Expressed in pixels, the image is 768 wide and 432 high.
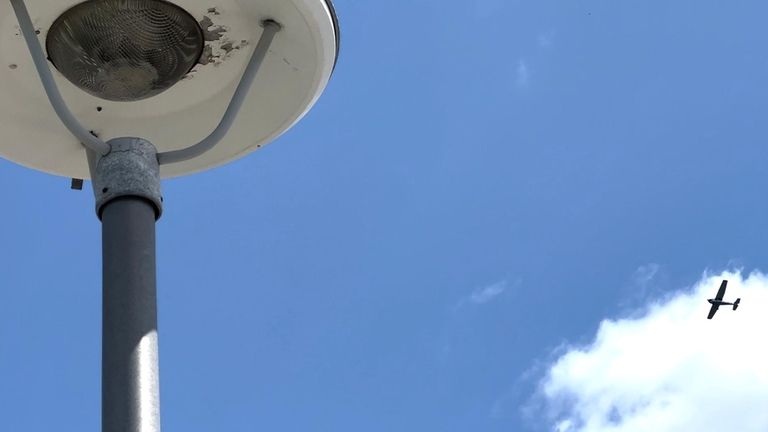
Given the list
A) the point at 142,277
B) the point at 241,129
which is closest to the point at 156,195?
the point at 142,277

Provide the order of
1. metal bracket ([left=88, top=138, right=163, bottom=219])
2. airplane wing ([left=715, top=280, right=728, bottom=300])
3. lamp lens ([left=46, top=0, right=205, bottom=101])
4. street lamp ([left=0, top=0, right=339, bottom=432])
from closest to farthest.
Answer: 1. street lamp ([left=0, top=0, right=339, bottom=432])
2. metal bracket ([left=88, top=138, right=163, bottom=219])
3. lamp lens ([left=46, top=0, right=205, bottom=101])
4. airplane wing ([left=715, top=280, right=728, bottom=300])

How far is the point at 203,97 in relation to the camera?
703 cm

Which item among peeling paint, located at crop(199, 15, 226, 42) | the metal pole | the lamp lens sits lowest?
the metal pole

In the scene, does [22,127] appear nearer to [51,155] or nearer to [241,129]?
[51,155]

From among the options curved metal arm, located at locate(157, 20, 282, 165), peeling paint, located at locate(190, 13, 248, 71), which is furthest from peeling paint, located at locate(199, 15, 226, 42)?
curved metal arm, located at locate(157, 20, 282, 165)

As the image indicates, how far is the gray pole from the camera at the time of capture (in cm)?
530

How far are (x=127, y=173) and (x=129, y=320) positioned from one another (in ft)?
2.76

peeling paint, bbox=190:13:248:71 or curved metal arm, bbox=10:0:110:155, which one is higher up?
peeling paint, bbox=190:13:248:71

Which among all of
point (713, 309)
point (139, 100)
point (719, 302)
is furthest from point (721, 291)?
point (139, 100)

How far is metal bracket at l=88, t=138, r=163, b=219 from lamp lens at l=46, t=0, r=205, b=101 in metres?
0.37

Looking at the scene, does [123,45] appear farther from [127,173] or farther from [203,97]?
[203,97]

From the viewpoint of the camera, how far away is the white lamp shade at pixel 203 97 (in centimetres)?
653

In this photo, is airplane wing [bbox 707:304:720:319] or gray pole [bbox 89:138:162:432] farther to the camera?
airplane wing [bbox 707:304:720:319]

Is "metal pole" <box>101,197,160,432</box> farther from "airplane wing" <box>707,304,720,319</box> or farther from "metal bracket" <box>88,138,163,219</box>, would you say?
"airplane wing" <box>707,304,720,319</box>
